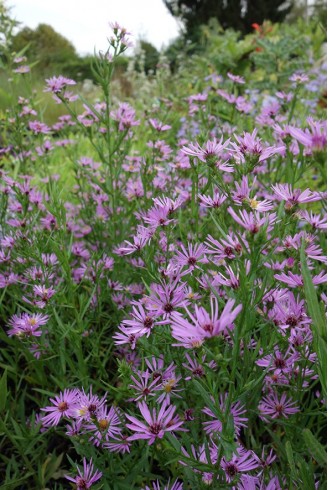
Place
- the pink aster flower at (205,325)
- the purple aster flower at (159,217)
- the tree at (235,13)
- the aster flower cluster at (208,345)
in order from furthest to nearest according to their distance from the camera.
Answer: the tree at (235,13) < the purple aster flower at (159,217) < the aster flower cluster at (208,345) < the pink aster flower at (205,325)

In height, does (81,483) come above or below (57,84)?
below

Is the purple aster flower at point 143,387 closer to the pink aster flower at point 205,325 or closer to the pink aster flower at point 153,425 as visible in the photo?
the pink aster flower at point 153,425

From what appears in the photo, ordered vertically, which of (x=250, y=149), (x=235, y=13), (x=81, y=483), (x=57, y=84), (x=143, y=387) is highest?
(x=235, y=13)

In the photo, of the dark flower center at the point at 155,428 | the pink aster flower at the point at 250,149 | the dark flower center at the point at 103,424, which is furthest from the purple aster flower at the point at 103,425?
the pink aster flower at the point at 250,149

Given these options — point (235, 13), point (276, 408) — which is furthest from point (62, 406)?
point (235, 13)

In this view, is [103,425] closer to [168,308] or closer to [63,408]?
[63,408]

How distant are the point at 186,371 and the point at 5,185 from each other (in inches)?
31.7

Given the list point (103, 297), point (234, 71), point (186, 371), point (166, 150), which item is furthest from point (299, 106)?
point (186, 371)

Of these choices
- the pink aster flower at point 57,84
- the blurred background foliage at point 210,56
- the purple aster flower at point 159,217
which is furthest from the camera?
the blurred background foliage at point 210,56

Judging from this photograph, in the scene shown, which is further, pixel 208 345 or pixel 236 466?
pixel 236 466

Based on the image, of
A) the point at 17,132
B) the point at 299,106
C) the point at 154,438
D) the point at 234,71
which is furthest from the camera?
the point at 234,71

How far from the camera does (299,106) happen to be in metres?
3.12

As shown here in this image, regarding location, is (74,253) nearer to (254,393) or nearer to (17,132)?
(17,132)

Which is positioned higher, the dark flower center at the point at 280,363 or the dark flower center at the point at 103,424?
the dark flower center at the point at 280,363
